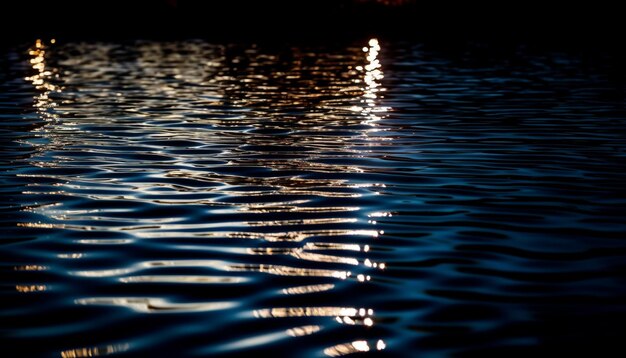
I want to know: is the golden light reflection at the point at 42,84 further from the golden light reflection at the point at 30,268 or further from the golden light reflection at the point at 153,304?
the golden light reflection at the point at 153,304

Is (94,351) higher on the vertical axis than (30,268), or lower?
higher

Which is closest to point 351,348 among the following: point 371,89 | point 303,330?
point 303,330

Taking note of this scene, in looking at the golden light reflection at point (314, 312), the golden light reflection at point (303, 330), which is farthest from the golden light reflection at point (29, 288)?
the golden light reflection at point (303, 330)

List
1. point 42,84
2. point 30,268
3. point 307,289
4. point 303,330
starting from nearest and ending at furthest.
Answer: point 303,330 < point 307,289 < point 30,268 < point 42,84

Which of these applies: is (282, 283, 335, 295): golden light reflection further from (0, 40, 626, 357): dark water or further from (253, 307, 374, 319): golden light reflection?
(253, 307, 374, 319): golden light reflection

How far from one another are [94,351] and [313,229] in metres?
2.99

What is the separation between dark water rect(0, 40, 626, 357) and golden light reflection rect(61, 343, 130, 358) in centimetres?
1

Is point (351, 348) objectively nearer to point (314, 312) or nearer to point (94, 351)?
point (314, 312)

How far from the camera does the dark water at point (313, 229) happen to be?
16.4 feet

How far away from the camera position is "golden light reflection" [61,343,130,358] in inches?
181

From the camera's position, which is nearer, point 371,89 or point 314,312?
point 314,312

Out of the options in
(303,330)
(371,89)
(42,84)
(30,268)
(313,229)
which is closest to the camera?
(303,330)

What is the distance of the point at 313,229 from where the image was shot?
7.34m

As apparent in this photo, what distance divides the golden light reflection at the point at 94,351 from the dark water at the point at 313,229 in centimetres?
1
